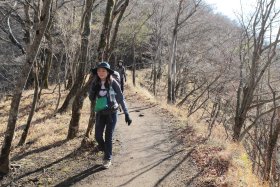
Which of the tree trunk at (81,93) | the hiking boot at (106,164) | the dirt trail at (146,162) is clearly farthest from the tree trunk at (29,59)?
the tree trunk at (81,93)

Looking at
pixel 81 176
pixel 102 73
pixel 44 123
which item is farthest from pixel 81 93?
pixel 44 123

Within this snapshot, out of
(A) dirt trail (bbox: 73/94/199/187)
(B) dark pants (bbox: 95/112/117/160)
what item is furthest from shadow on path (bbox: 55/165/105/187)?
(B) dark pants (bbox: 95/112/117/160)

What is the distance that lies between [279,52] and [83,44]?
1269 cm

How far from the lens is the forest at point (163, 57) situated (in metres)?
9.44

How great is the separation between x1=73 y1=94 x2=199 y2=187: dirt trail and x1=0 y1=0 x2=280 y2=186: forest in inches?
42.8

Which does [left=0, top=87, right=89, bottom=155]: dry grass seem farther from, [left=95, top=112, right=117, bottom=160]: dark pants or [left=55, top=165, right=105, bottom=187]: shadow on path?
[left=95, top=112, right=117, bottom=160]: dark pants

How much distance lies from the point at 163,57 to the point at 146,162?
3333 cm

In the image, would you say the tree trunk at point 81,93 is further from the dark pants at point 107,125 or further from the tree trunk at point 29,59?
the tree trunk at point 29,59

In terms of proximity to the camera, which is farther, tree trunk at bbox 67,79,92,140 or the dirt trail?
tree trunk at bbox 67,79,92,140

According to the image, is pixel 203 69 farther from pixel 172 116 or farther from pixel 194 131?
pixel 194 131

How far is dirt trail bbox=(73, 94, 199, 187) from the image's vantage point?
21.0ft

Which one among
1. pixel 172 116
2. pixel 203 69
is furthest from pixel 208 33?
pixel 172 116

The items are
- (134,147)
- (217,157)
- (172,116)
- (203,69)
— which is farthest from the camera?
(203,69)

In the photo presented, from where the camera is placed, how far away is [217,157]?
24.8 ft
